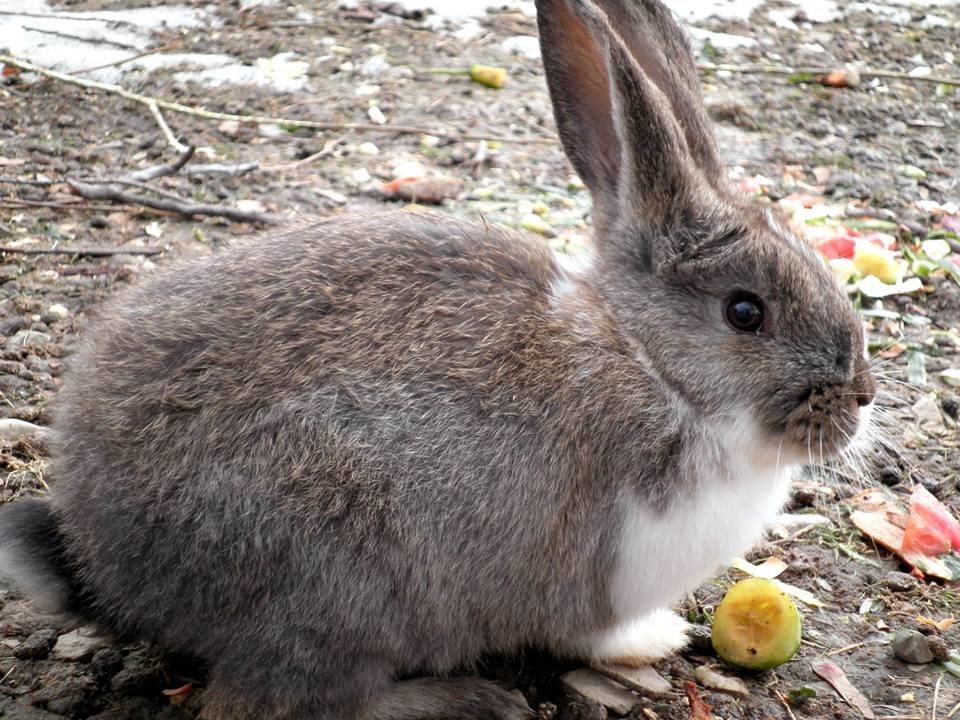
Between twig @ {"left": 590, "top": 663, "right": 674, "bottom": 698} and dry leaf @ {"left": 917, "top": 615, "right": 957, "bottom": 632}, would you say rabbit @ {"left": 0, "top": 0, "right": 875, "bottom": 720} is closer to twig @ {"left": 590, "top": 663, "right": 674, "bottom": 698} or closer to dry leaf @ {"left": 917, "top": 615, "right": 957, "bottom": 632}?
twig @ {"left": 590, "top": 663, "right": 674, "bottom": 698}

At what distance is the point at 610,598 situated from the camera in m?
3.33

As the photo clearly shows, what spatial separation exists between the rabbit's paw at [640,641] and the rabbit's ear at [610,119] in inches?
48.5

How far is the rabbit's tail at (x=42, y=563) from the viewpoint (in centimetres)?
326

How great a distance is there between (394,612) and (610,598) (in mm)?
651

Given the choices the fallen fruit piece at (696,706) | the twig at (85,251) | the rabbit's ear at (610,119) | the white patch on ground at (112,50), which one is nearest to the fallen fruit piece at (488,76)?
the white patch on ground at (112,50)

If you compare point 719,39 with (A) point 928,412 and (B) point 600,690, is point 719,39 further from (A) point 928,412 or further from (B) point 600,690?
(B) point 600,690

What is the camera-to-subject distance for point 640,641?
11.8ft

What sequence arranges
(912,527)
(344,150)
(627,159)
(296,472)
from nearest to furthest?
(296,472), (627,159), (912,527), (344,150)

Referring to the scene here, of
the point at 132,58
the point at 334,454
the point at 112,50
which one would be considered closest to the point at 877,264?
the point at 334,454

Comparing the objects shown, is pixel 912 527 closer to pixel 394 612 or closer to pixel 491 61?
pixel 394 612

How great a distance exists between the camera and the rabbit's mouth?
3.23 metres

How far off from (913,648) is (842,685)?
26cm

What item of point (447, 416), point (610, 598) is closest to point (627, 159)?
point (447, 416)

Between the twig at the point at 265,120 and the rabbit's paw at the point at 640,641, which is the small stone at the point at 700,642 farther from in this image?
the twig at the point at 265,120
